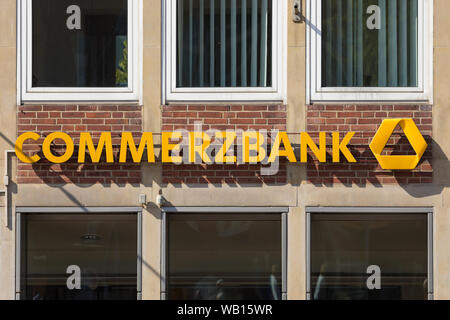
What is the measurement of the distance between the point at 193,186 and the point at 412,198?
9.09 feet

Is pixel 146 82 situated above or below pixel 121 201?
above

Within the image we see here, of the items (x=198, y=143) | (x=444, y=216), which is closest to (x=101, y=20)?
(x=198, y=143)

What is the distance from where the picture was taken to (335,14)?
12055 millimetres

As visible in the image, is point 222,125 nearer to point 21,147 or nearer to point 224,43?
point 224,43

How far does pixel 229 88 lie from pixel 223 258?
2183mm

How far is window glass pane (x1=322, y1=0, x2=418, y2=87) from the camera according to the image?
39.4ft

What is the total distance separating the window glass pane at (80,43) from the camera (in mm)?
11984

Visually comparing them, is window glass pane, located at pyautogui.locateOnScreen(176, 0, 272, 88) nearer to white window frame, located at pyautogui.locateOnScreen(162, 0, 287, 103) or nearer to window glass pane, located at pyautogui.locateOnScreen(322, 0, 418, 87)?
white window frame, located at pyautogui.locateOnScreen(162, 0, 287, 103)

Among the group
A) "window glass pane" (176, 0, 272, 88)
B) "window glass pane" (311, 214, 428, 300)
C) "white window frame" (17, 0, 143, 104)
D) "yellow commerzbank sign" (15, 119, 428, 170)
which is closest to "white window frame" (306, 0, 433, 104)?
"yellow commerzbank sign" (15, 119, 428, 170)

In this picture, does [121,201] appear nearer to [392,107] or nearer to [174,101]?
[174,101]

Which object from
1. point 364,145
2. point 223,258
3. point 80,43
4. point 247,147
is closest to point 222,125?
point 247,147

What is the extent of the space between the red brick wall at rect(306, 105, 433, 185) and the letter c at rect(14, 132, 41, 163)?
135 inches

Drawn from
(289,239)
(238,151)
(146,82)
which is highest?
(146,82)

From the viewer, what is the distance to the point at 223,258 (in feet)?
38.7
